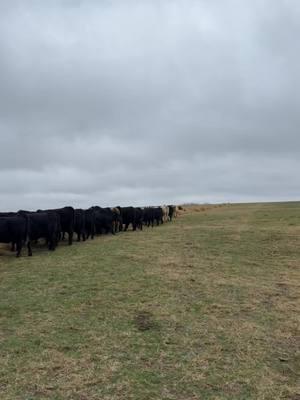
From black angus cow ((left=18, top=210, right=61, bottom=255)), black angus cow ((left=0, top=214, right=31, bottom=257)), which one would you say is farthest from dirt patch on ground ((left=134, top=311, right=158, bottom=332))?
black angus cow ((left=18, top=210, right=61, bottom=255))

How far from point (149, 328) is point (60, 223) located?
12451mm

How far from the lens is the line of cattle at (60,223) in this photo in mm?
16688

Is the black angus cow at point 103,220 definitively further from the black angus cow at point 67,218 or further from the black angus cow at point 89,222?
the black angus cow at point 67,218

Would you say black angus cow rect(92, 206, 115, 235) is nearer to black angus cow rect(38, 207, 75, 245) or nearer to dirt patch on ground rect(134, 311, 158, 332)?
black angus cow rect(38, 207, 75, 245)

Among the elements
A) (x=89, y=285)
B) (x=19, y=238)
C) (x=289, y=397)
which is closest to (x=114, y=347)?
(x=289, y=397)

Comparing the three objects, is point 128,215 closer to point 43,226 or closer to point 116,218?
point 116,218

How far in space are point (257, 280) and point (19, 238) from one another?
8.75 metres

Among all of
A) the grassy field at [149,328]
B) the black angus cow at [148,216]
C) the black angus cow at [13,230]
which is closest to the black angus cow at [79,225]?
the black angus cow at [13,230]

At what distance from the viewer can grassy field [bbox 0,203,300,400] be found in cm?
603

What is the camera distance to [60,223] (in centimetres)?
2005

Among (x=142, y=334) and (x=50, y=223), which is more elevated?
(x=50, y=223)

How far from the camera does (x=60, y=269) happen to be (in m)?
13.6

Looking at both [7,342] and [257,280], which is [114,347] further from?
[257,280]

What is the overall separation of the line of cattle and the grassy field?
1.67 m
